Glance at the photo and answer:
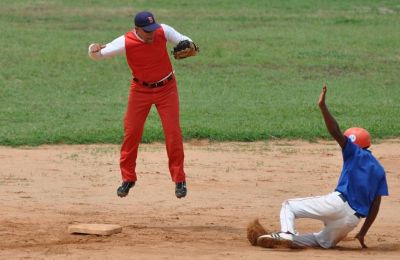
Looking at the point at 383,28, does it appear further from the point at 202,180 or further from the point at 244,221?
the point at 244,221

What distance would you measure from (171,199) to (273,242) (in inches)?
128

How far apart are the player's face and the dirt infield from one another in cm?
197

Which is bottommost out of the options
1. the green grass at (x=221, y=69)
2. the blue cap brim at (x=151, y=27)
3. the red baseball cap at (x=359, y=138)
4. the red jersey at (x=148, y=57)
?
the green grass at (x=221, y=69)

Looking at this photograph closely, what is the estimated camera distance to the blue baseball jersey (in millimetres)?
10500

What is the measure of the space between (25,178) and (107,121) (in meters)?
4.26

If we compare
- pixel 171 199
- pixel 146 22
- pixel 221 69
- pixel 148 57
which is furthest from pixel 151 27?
pixel 221 69

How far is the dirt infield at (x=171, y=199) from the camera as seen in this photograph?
10609 mm

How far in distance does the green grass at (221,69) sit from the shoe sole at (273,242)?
697 cm

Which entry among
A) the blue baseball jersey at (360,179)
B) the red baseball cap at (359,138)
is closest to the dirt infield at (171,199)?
the blue baseball jersey at (360,179)

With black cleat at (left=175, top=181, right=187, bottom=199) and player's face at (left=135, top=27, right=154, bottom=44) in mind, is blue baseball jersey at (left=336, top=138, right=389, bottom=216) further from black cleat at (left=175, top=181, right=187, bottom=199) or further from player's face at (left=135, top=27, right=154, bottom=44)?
player's face at (left=135, top=27, right=154, bottom=44)

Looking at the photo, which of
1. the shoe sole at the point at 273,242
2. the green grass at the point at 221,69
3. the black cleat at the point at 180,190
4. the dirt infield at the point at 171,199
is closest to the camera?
the shoe sole at the point at 273,242

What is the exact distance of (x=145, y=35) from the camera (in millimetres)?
11852

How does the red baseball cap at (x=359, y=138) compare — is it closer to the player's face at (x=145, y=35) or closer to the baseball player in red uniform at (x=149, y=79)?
the baseball player in red uniform at (x=149, y=79)

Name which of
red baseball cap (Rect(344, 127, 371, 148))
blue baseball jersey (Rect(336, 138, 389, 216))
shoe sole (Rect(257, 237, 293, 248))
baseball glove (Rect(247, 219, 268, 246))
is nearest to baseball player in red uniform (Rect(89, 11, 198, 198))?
baseball glove (Rect(247, 219, 268, 246))
